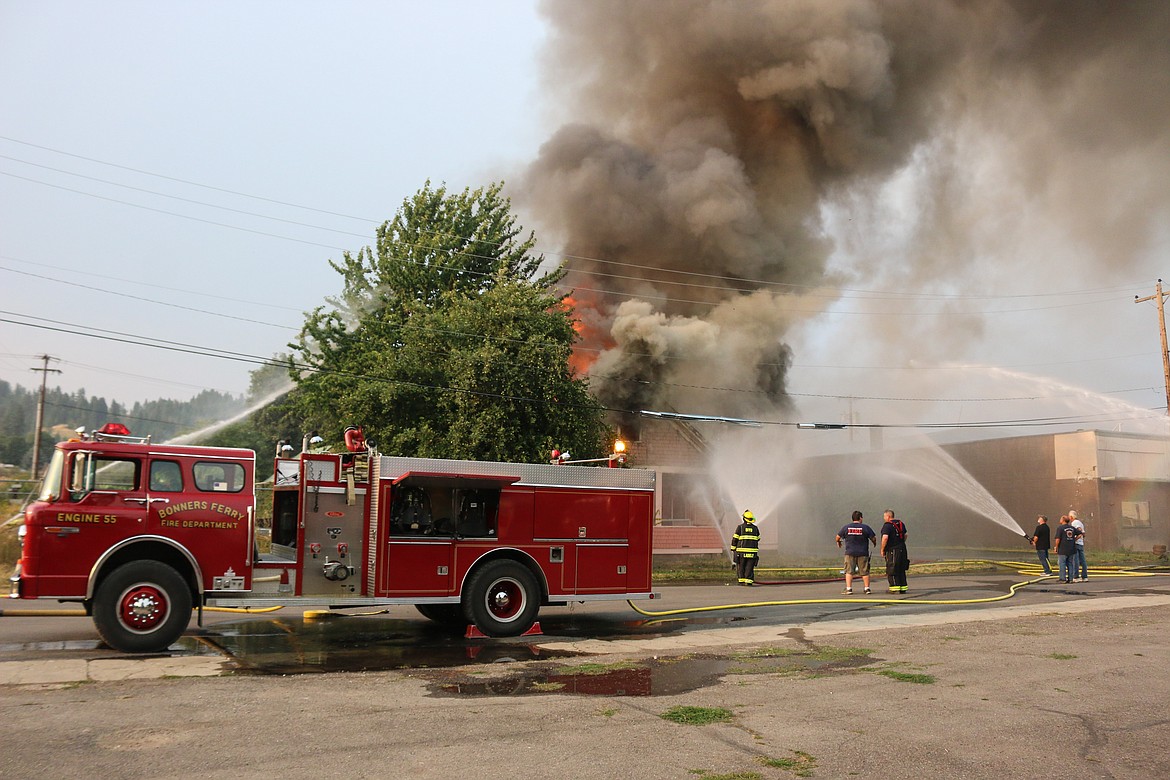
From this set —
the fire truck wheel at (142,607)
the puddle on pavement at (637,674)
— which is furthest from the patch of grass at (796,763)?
the fire truck wheel at (142,607)

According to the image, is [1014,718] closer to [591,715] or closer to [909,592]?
[591,715]

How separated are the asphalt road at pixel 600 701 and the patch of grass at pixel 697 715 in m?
0.11

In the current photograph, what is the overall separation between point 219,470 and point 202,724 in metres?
4.14

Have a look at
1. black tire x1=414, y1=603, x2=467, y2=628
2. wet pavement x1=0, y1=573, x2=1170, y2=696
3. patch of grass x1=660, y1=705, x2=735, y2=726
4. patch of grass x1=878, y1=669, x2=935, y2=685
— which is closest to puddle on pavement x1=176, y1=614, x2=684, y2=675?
wet pavement x1=0, y1=573, x2=1170, y2=696

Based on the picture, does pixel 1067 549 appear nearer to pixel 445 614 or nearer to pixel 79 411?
pixel 445 614

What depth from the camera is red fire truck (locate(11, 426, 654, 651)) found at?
340 inches

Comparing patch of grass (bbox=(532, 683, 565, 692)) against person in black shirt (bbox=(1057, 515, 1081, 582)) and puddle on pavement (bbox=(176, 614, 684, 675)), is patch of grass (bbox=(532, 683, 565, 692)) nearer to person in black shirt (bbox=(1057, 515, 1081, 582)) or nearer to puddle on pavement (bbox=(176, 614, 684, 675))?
puddle on pavement (bbox=(176, 614, 684, 675))

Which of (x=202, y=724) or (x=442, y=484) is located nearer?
(x=202, y=724)

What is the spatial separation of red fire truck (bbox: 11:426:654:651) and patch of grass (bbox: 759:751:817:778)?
18.4 feet

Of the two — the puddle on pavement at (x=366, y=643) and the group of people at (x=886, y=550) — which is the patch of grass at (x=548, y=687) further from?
the group of people at (x=886, y=550)

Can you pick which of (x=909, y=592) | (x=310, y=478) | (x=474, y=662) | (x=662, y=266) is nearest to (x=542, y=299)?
(x=662, y=266)

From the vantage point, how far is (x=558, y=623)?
473 inches

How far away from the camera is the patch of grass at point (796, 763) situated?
497 cm

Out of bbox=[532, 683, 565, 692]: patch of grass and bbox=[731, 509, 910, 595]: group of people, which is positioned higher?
bbox=[731, 509, 910, 595]: group of people
